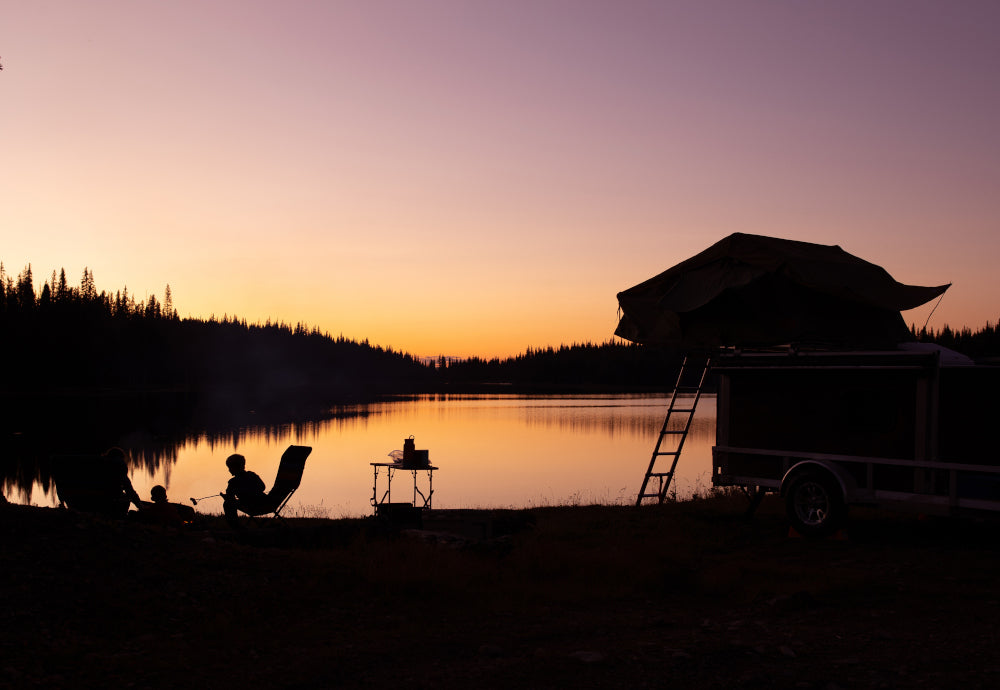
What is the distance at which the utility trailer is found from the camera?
9.72 meters

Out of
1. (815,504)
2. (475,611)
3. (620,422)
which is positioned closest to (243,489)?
(475,611)

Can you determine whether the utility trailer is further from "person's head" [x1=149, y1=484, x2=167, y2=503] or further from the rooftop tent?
"person's head" [x1=149, y1=484, x2=167, y2=503]

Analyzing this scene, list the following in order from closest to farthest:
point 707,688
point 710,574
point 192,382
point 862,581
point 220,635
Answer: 1. point 707,688
2. point 220,635
3. point 862,581
4. point 710,574
5. point 192,382

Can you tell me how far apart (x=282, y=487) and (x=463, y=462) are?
73.1ft

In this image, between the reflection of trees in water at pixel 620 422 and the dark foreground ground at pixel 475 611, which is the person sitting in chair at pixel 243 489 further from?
the reflection of trees in water at pixel 620 422

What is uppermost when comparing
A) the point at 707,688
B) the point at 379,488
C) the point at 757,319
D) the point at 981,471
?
the point at 757,319

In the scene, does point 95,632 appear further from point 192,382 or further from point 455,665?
point 192,382

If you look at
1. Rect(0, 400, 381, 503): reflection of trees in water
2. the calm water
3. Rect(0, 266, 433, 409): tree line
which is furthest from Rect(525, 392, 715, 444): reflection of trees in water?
Rect(0, 266, 433, 409): tree line

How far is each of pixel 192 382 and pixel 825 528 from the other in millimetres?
141901

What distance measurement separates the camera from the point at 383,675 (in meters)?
5.59

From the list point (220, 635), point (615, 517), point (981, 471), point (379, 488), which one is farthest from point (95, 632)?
point (379, 488)

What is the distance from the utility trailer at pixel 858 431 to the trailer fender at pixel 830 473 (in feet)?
0.04

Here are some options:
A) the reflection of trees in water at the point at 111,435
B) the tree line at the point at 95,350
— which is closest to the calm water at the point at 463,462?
the reflection of trees in water at the point at 111,435

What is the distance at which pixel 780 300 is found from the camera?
11.3 m
